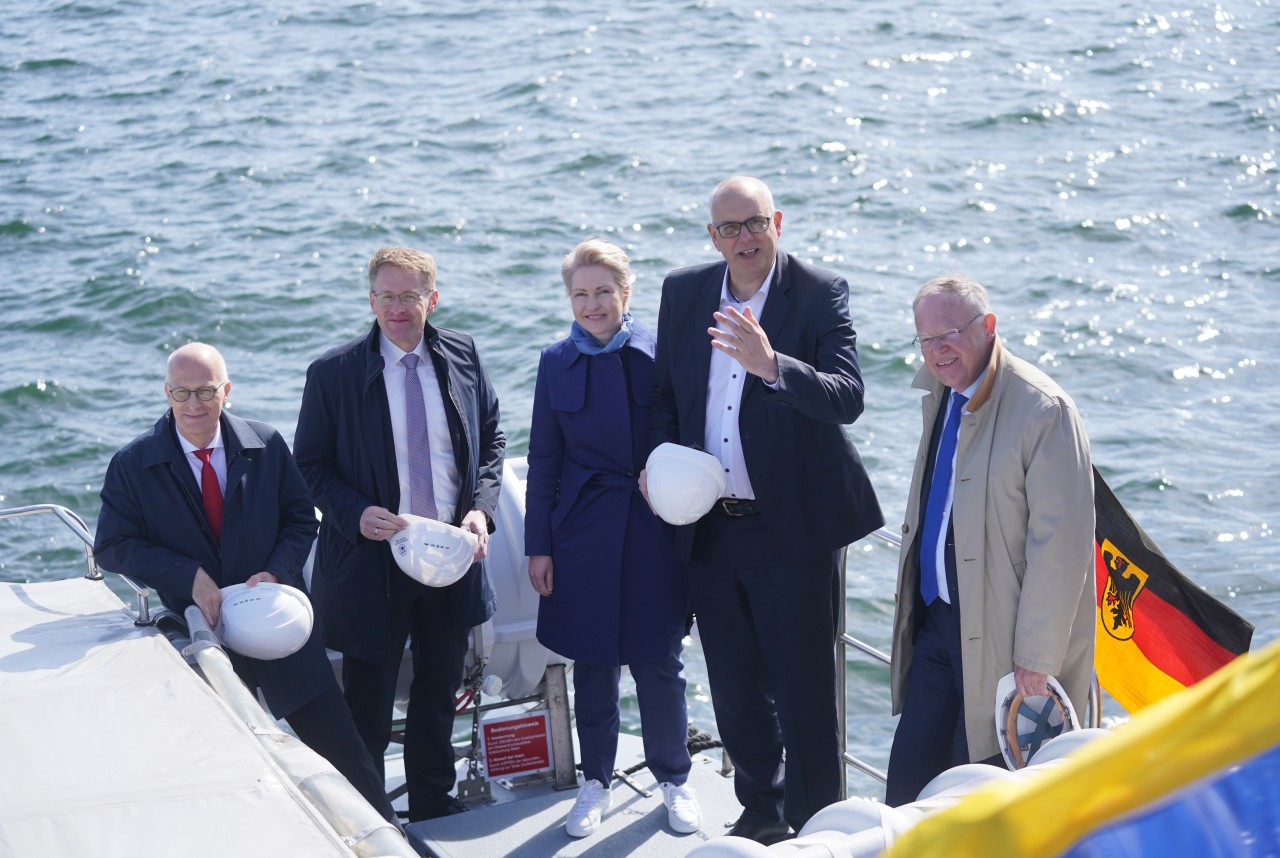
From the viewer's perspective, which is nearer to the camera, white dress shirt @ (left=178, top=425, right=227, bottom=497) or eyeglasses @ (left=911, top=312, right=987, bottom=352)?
eyeglasses @ (left=911, top=312, right=987, bottom=352)

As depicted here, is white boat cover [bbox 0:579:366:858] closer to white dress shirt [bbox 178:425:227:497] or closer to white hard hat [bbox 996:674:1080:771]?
white dress shirt [bbox 178:425:227:497]

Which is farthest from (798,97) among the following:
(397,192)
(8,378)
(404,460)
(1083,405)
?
(404,460)

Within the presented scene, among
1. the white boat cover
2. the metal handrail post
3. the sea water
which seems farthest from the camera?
the sea water

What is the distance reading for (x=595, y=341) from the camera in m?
4.43

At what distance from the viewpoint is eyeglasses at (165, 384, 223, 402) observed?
396cm

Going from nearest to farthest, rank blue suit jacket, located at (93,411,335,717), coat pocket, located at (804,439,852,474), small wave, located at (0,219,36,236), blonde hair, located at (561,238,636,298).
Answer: blue suit jacket, located at (93,411,335,717), coat pocket, located at (804,439,852,474), blonde hair, located at (561,238,636,298), small wave, located at (0,219,36,236)

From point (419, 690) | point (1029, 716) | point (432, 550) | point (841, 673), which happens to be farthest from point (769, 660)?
point (419, 690)

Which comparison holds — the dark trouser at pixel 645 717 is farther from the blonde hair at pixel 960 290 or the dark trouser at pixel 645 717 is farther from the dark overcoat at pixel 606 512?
the blonde hair at pixel 960 290

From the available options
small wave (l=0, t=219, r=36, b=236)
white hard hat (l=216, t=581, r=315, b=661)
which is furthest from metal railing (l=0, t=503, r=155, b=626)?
small wave (l=0, t=219, r=36, b=236)

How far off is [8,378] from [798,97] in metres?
9.17

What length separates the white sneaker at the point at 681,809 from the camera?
178 inches

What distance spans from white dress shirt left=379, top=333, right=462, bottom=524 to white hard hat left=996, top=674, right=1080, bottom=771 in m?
1.78

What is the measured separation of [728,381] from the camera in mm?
4203

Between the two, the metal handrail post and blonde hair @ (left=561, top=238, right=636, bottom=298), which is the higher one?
blonde hair @ (left=561, top=238, right=636, bottom=298)
